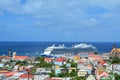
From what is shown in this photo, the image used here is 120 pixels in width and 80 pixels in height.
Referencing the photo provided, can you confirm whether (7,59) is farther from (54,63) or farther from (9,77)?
(9,77)

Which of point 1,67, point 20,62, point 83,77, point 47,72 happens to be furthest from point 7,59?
point 83,77

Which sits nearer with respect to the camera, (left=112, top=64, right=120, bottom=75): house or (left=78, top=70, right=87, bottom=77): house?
(left=78, top=70, right=87, bottom=77): house

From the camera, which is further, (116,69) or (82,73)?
(116,69)

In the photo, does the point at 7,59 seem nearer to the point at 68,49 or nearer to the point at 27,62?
the point at 27,62

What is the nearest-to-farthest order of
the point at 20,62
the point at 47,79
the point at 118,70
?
the point at 47,79 < the point at 118,70 < the point at 20,62

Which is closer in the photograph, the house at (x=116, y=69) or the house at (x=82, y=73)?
the house at (x=82, y=73)

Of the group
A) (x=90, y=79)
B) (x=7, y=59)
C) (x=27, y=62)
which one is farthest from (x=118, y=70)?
(x=7, y=59)

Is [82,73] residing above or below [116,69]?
below

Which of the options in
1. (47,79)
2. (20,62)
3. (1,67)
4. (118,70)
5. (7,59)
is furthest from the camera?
(7,59)

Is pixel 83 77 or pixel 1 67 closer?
pixel 83 77
